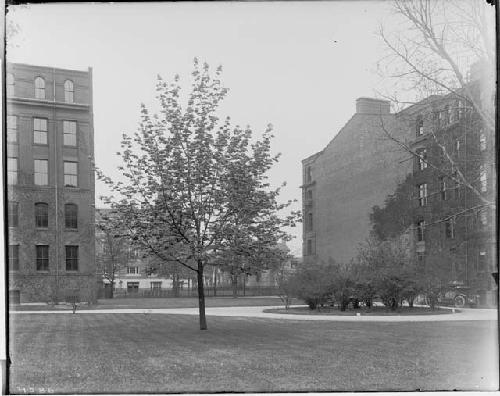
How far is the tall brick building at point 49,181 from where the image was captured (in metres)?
10.6

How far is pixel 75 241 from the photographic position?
15773mm

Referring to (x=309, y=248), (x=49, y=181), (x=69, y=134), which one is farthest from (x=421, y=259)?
(x=49, y=181)

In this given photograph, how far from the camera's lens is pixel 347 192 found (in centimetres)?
2486

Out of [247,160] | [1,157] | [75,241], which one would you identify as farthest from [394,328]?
[1,157]

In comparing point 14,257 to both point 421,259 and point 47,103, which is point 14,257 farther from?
point 421,259

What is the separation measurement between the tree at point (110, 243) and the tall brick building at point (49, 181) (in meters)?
0.49

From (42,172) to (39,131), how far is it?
0.98 metres

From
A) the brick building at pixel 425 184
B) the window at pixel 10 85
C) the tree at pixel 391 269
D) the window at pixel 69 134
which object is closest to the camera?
the window at pixel 10 85

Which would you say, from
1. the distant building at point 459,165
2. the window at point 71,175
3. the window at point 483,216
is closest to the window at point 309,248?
the distant building at point 459,165

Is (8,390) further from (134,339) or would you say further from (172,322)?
(172,322)

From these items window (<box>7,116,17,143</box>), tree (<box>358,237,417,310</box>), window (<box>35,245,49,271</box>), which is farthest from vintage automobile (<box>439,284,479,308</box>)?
window (<box>7,116,17,143</box>)

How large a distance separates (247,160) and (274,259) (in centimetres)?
261

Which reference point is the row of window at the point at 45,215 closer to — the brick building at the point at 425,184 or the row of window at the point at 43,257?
the row of window at the point at 43,257

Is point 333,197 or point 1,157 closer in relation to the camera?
point 1,157
